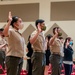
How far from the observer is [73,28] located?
27.6ft

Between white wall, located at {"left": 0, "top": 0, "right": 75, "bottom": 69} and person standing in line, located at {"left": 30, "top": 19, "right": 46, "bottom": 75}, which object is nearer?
person standing in line, located at {"left": 30, "top": 19, "right": 46, "bottom": 75}

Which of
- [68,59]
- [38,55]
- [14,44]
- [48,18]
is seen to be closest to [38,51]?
[38,55]

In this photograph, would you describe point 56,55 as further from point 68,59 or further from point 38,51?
point 68,59

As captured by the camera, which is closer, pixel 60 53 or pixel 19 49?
pixel 19 49

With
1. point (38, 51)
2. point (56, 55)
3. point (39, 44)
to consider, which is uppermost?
point (39, 44)

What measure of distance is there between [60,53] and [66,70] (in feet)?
3.34

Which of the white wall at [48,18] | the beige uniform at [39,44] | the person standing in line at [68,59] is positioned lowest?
the person standing in line at [68,59]

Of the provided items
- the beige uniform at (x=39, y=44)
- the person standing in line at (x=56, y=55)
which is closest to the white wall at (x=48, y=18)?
the person standing in line at (x=56, y=55)

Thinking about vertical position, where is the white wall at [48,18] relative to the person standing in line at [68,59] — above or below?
above

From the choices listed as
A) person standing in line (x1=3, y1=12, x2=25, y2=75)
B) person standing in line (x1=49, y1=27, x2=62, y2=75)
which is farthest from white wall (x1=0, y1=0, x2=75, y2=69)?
person standing in line (x1=3, y1=12, x2=25, y2=75)

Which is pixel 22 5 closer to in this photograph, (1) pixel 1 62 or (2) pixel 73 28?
(2) pixel 73 28

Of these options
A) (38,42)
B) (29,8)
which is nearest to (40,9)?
(29,8)

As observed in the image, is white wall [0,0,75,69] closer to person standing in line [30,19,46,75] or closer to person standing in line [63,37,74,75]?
person standing in line [63,37,74,75]

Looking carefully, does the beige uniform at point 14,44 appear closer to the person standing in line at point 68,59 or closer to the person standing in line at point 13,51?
the person standing in line at point 13,51
